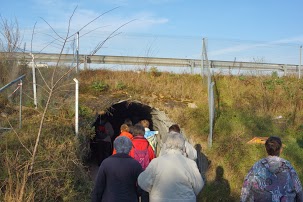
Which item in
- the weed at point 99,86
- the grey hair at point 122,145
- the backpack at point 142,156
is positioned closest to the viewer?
the grey hair at point 122,145

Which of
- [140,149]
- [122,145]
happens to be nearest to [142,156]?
[140,149]

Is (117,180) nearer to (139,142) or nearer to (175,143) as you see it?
(175,143)

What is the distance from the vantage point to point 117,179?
15.4ft

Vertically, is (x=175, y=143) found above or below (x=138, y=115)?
above

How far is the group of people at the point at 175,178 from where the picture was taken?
4.47 m

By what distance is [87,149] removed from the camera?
9.77m

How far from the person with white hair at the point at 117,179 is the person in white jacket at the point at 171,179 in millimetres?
235

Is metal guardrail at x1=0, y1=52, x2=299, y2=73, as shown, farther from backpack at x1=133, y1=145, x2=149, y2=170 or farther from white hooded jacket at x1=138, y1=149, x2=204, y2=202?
white hooded jacket at x1=138, y1=149, x2=204, y2=202

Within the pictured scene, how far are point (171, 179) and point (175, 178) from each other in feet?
0.16

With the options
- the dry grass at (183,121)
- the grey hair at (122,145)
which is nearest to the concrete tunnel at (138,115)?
the dry grass at (183,121)

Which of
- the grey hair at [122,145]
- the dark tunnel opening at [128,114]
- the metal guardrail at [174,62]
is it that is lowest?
the dark tunnel opening at [128,114]

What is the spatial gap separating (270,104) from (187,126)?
3054 millimetres

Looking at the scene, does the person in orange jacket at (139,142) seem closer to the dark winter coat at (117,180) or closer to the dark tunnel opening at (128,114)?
the dark winter coat at (117,180)

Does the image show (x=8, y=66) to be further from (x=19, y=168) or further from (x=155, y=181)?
(x=155, y=181)
